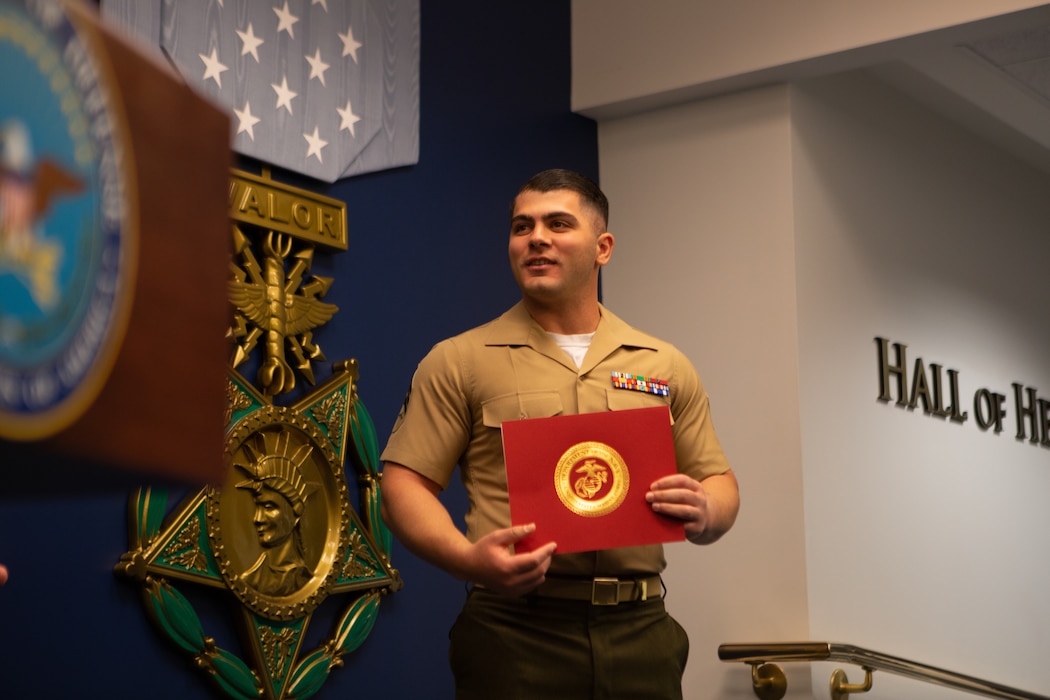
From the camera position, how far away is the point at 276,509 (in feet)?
10.4

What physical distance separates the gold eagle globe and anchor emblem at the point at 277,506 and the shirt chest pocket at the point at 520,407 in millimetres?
893

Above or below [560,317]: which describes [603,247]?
above

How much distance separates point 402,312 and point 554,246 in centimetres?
135

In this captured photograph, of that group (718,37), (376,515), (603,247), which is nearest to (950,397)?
(718,37)

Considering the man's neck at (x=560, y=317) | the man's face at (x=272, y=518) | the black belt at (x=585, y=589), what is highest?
the man's neck at (x=560, y=317)

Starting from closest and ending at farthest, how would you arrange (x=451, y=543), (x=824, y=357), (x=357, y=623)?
(x=451, y=543) < (x=357, y=623) < (x=824, y=357)

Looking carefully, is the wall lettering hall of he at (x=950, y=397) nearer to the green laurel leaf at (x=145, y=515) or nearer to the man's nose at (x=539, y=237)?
the man's nose at (x=539, y=237)

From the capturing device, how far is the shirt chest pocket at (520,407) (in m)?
2.32

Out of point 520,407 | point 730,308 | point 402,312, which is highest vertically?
point 730,308

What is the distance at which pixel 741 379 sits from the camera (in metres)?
Result: 4.21

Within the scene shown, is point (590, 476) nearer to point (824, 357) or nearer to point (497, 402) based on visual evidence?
point (497, 402)

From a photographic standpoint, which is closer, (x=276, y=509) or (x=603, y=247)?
(x=603, y=247)

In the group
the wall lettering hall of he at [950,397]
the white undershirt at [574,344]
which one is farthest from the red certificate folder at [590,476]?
the wall lettering hall of he at [950,397]

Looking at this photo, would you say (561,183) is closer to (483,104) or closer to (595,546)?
(595,546)
